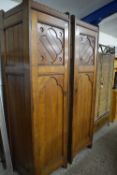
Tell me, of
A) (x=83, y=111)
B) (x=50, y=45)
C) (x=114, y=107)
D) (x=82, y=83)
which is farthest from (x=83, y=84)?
(x=114, y=107)

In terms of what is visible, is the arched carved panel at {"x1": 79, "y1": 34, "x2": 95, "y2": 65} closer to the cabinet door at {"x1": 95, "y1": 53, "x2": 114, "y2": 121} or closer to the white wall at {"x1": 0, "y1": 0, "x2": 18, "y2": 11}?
the cabinet door at {"x1": 95, "y1": 53, "x2": 114, "y2": 121}

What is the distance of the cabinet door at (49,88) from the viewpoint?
134 cm

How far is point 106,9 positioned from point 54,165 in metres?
2.48

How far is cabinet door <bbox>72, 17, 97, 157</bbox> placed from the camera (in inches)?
70.9

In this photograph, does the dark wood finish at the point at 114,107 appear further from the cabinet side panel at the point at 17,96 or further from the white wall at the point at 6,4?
the white wall at the point at 6,4

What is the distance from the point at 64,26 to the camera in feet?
5.06

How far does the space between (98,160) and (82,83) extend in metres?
1.19

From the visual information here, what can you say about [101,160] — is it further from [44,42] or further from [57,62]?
[44,42]

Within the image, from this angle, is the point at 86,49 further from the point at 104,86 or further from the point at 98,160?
the point at 98,160

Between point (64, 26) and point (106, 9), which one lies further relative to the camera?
point (106, 9)

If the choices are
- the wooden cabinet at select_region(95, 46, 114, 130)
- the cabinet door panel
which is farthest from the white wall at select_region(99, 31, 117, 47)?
the cabinet door panel

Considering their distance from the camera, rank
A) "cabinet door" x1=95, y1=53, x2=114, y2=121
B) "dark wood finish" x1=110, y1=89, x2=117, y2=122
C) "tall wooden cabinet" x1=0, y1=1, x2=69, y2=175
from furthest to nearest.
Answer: "dark wood finish" x1=110, y1=89, x2=117, y2=122, "cabinet door" x1=95, y1=53, x2=114, y2=121, "tall wooden cabinet" x1=0, y1=1, x2=69, y2=175

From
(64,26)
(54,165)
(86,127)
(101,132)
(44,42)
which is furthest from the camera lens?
(101,132)

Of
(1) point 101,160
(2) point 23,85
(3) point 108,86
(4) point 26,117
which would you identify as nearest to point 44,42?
(2) point 23,85
